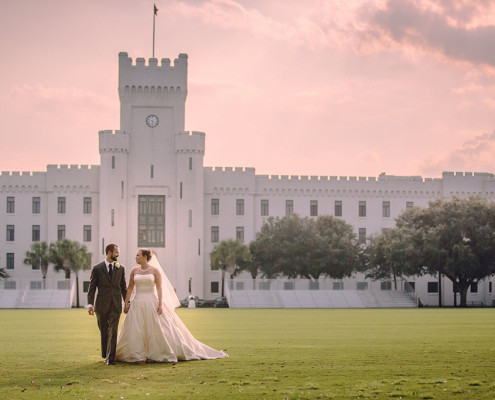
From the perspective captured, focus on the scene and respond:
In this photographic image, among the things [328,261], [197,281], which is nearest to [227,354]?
[328,261]

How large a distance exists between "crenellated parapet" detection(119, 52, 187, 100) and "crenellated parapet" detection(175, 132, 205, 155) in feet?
13.8

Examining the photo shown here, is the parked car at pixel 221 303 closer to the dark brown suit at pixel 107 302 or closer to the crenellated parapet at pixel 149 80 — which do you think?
the crenellated parapet at pixel 149 80

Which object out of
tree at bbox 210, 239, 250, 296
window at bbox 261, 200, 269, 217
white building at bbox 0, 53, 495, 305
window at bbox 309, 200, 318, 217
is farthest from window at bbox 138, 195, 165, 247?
window at bbox 309, 200, 318, 217

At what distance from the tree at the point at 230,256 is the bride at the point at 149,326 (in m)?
60.4

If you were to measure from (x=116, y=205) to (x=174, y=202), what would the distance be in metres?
5.38

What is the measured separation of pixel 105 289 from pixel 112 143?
65880mm

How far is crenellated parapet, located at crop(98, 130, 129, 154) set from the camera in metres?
79.4

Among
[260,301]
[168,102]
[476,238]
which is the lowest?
[260,301]

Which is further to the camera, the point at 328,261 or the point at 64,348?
the point at 328,261

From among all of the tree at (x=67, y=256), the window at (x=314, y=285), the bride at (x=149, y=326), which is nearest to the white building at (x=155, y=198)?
the tree at (x=67, y=256)

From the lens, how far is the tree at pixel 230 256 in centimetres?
7575

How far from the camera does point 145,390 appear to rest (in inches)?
449

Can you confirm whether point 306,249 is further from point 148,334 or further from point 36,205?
point 148,334

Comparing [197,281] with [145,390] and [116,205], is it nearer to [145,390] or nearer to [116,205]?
[116,205]
